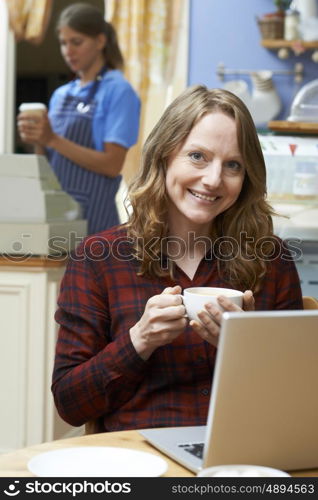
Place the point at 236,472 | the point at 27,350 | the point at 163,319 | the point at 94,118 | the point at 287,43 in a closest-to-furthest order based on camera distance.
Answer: the point at 236,472 → the point at 163,319 → the point at 27,350 → the point at 94,118 → the point at 287,43

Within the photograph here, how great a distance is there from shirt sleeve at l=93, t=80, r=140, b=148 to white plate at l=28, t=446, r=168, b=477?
229cm

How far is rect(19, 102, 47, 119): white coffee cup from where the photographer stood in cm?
292

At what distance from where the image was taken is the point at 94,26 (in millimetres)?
3268

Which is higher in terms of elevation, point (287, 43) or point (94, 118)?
point (287, 43)

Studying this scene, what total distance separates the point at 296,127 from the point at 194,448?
79.2 inches

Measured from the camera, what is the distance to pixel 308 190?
2.92 meters

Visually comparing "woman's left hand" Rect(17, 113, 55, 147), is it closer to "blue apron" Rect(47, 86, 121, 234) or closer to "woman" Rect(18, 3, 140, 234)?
"woman" Rect(18, 3, 140, 234)

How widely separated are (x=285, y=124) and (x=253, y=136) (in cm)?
148

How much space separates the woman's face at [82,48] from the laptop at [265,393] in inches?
100

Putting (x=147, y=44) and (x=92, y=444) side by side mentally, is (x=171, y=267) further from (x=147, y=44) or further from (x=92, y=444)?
(x=147, y=44)

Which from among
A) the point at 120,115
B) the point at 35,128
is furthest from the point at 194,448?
the point at 120,115

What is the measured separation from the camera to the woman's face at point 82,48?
328 centimetres

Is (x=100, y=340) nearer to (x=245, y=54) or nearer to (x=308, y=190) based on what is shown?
(x=308, y=190)

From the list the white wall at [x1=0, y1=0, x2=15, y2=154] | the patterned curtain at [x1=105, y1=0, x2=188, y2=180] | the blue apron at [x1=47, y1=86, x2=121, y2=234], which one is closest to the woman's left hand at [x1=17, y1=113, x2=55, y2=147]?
the blue apron at [x1=47, y1=86, x2=121, y2=234]
